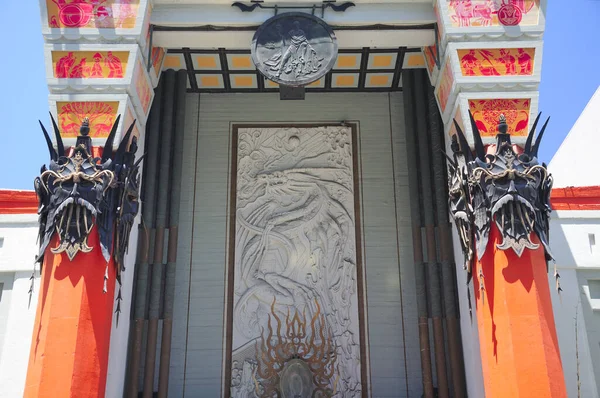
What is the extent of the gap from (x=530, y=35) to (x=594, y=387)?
3.84 meters

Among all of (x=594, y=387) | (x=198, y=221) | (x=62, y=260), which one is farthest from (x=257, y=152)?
(x=594, y=387)

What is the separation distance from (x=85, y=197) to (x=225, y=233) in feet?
7.96

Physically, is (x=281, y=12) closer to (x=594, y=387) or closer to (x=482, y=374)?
(x=482, y=374)

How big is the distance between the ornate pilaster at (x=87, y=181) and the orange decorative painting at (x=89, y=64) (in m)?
0.01

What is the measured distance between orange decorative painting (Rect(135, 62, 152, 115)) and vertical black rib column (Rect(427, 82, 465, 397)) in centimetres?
341

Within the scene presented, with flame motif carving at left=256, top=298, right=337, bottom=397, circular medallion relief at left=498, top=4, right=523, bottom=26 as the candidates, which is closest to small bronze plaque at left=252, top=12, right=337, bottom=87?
circular medallion relief at left=498, top=4, right=523, bottom=26

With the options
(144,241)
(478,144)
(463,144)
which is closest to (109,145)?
(144,241)

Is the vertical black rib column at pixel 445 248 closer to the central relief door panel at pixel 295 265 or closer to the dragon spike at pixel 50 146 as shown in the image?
the central relief door panel at pixel 295 265

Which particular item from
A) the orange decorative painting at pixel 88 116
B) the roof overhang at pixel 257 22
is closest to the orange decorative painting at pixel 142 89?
the orange decorative painting at pixel 88 116

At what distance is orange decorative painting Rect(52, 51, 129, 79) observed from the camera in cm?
721

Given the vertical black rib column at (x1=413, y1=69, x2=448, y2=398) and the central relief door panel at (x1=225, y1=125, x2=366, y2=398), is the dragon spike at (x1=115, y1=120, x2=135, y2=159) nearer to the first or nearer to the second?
the central relief door panel at (x1=225, y1=125, x2=366, y2=398)

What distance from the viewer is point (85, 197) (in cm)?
659

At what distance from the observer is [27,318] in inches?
301

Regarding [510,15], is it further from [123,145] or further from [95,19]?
[95,19]
